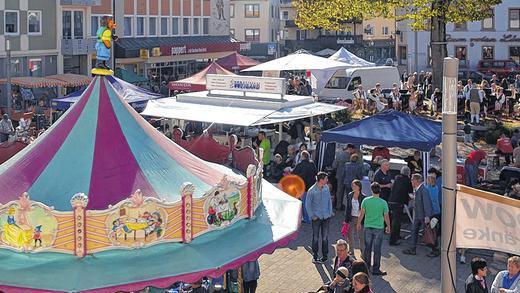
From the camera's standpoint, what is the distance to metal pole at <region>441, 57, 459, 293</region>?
22.2ft

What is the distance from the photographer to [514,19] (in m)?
59.1

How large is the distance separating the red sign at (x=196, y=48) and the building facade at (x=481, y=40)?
13.8 meters

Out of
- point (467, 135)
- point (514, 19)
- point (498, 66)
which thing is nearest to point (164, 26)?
point (498, 66)

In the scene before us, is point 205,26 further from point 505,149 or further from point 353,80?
point 505,149

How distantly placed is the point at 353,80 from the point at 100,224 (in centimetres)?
2795

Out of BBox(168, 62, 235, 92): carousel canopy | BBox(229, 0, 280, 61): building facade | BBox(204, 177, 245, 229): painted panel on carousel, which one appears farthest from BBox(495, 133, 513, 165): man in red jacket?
BBox(229, 0, 280, 61): building facade

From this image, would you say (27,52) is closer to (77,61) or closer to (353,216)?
(77,61)

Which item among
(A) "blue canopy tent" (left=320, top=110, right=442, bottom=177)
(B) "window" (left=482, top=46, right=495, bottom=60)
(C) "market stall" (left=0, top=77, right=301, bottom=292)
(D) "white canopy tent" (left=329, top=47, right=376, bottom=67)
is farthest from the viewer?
(B) "window" (left=482, top=46, right=495, bottom=60)

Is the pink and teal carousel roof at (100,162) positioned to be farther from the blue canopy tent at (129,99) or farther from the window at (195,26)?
the window at (195,26)

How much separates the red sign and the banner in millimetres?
42821

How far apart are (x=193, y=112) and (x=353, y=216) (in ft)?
28.1

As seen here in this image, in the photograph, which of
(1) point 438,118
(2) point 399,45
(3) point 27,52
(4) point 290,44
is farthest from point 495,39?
(3) point 27,52

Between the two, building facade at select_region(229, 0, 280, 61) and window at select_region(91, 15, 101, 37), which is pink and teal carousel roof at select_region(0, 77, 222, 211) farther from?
building facade at select_region(229, 0, 280, 61)

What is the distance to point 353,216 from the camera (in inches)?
575
